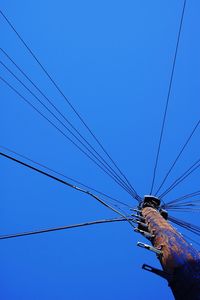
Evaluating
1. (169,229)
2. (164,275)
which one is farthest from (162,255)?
(169,229)

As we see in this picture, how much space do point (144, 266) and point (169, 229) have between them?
2.65 ft

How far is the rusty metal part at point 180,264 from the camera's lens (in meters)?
2.93

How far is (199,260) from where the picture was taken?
322 centimetres

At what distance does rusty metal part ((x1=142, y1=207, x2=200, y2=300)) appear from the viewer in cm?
293

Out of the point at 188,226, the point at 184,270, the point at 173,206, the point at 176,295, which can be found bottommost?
the point at 176,295

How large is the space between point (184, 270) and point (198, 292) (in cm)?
32

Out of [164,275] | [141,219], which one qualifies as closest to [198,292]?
[164,275]

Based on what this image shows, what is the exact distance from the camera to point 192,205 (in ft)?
33.5

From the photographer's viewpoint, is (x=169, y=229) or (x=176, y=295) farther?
(x=169, y=229)

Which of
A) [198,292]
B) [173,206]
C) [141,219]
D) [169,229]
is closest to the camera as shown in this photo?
[198,292]

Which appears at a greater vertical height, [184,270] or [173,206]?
[173,206]

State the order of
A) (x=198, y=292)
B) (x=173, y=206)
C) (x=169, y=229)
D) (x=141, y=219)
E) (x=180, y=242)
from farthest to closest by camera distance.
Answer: (x=173, y=206), (x=141, y=219), (x=169, y=229), (x=180, y=242), (x=198, y=292)

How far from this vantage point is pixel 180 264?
10.6ft

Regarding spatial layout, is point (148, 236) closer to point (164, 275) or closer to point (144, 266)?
point (144, 266)
